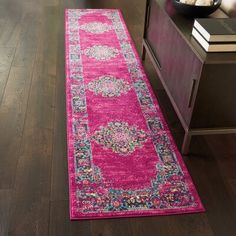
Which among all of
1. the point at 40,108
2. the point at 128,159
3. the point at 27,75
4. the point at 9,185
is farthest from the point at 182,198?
the point at 27,75

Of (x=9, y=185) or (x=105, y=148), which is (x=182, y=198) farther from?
(x=9, y=185)

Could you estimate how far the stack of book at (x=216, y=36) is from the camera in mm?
1347

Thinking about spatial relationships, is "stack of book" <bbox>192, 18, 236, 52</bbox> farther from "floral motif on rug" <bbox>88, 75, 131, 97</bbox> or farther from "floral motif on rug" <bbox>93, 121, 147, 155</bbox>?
"floral motif on rug" <bbox>88, 75, 131, 97</bbox>

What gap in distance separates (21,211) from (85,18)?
7.28ft

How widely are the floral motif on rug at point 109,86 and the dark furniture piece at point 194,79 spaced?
31 centimetres

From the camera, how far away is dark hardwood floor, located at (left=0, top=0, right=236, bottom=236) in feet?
4.15

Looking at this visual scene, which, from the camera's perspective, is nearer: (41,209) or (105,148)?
(41,209)

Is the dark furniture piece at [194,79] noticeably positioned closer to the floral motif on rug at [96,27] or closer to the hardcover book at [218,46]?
the hardcover book at [218,46]

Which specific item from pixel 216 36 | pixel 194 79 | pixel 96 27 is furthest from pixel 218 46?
pixel 96 27

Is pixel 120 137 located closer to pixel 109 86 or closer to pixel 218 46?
pixel 109 86

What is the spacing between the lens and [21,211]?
1301mm

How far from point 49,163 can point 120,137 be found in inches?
16.2

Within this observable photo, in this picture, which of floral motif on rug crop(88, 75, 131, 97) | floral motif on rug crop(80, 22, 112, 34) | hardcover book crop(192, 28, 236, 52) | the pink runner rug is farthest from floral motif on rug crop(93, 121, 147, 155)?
floral motif on rug crop(80, 22, 112, 34)

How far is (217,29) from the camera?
4.55 feet
